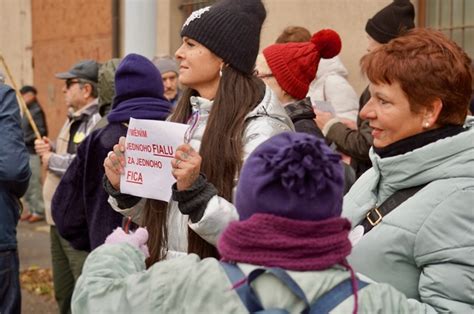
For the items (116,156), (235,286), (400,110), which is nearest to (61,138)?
(116,156)

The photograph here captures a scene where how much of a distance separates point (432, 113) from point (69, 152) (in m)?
4.29

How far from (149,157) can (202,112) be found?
282mm

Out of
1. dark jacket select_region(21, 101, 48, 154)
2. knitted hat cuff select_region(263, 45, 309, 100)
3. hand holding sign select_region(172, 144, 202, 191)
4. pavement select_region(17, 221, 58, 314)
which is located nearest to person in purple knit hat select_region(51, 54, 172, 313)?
knitted hat cuff select_region(263, 45, 309, 100)

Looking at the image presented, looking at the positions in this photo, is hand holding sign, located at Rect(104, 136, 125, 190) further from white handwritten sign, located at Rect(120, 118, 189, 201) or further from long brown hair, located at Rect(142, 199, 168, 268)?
long brown hair, located at Rect(142, 199, 168, 268)

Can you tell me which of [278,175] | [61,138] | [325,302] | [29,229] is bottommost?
[29,229]

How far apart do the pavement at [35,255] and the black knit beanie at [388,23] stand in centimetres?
406

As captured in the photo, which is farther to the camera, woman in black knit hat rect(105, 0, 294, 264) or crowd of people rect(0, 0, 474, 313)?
woman in black knit hat rect(105, 0, 294, 264)

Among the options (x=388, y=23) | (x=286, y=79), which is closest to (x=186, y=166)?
(x=286, y=79)

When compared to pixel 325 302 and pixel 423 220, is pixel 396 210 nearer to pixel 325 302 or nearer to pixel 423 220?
pixel 423 220

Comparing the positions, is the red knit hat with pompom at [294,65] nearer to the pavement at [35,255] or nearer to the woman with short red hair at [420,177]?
the woman with short red hair at [420,177]

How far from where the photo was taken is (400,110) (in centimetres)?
288

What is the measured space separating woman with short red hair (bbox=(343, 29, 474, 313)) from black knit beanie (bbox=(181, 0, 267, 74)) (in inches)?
28.4

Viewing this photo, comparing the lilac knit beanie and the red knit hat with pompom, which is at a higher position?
the lilac knit beanie

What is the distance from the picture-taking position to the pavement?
320 inches
